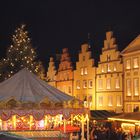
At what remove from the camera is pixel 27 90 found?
17.4m

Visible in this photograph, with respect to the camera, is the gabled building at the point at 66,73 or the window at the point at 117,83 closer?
the window at the point at 117,83

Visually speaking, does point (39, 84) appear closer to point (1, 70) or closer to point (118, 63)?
point (1, 70)

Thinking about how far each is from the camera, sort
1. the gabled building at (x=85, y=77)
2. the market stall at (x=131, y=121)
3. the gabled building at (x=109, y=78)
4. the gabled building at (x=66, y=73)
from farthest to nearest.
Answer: the gabled building at (x=66, y=73), the gabled building at (x=85, y=77), the gabled building at (x=109, y=78), the market stall at (x=131, y=121)

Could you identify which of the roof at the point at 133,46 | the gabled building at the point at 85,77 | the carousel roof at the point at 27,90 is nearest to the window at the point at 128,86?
the roof at the point at 133,46

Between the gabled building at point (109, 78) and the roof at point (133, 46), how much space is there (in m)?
1.43

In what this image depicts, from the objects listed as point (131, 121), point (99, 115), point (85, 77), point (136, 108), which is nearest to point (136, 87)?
point (136, 108)

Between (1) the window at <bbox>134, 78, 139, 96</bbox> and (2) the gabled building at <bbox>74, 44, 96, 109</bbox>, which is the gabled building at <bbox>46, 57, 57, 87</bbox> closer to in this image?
(2) the gabled building at <bbox>74, 44, 96, 109</bbox>

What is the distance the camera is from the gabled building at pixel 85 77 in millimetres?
51500

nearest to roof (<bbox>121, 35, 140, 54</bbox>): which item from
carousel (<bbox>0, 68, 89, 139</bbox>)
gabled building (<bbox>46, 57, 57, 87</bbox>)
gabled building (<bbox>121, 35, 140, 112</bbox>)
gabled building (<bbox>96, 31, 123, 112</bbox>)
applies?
gabled building (<bbox>121, 35, 140, 112</bbox>)

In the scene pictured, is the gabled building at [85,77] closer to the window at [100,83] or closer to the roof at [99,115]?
the window at [100,83]

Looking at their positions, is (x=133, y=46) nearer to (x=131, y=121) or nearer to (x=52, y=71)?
(x=131, y=121)

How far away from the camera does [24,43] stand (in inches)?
1363

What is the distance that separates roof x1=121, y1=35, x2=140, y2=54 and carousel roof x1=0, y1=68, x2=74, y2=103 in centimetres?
2711

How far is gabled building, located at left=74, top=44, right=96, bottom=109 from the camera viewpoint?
2028 inches
